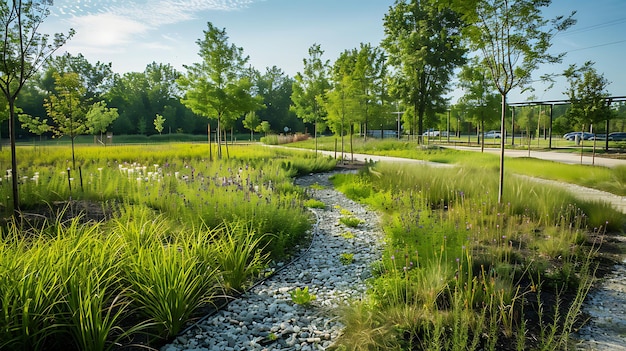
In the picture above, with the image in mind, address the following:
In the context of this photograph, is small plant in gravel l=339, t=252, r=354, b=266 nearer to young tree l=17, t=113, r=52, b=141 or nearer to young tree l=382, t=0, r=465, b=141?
young tree l=17, t=113, r=52, b=141

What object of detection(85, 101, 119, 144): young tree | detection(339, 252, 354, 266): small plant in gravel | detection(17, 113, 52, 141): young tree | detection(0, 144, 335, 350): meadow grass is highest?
detection(85, 101, 119, 144): young tree

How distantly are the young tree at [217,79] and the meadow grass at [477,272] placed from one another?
9236mm

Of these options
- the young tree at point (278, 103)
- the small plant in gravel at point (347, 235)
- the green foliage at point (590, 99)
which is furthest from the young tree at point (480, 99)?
the young tree at point (278, 103)

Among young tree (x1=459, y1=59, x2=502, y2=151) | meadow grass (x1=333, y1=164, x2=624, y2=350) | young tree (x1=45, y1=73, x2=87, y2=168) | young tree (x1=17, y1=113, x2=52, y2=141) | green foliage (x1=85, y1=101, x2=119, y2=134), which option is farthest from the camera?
young tree (x1=459, y1=59, x2=502, y2=151)

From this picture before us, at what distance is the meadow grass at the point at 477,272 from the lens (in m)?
2.78

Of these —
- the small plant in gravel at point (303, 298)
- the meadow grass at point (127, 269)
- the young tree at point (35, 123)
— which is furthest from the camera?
the young tree at point (35, 123)

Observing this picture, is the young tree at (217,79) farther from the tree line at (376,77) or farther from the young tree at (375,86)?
the young tree at (375,86)

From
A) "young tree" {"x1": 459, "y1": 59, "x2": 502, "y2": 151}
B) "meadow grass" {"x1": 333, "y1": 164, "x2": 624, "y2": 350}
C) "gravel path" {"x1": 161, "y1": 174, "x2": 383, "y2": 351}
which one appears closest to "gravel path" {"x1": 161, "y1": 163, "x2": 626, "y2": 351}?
"gravel path" {"x1": 161, "y1": 174, "x2": 383, "y2": 351}

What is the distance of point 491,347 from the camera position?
96.3 inches

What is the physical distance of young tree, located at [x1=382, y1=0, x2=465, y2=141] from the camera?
85.8 ft

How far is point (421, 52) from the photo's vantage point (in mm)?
25406

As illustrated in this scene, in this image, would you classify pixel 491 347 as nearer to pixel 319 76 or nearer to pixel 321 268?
pixel 321 268

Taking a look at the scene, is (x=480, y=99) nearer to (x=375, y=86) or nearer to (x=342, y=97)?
(x=375, y=86)

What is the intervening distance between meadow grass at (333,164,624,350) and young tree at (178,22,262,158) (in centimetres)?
924
